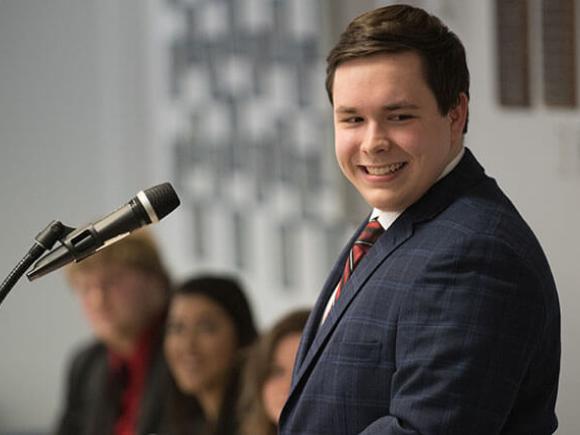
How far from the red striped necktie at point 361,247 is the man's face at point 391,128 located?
6 centimetres

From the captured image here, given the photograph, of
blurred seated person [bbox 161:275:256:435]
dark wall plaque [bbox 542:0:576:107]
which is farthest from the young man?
blurred seated person [bbox 161:275:256:435]

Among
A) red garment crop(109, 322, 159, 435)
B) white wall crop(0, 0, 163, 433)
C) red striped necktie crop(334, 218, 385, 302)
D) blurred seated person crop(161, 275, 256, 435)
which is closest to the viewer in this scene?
red striped necktie crop(334, 218, 385, 302)

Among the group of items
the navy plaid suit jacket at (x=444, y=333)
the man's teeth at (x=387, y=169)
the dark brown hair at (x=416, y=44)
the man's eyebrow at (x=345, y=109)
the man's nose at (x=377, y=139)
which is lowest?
the navy plaid suit jacket at (x=444, y=333)

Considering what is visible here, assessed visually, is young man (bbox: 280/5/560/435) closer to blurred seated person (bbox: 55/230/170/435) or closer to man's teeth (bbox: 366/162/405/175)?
man's teeth (bbox: 366/162/405/175)

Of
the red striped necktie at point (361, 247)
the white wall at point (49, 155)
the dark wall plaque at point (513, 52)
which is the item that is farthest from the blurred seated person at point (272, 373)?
the white wall at point (49, 155)

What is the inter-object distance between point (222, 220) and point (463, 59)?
325 centimetres

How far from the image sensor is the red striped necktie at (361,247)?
164 cm

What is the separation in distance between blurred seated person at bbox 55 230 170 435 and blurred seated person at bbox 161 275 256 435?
0.30m

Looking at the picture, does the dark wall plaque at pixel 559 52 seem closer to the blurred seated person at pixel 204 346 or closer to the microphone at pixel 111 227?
the microphone at pixel 111 227

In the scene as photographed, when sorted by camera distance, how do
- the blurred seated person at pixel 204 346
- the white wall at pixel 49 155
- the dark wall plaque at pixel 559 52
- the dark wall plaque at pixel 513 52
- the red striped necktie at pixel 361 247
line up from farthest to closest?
1. the white wall at pixel 49 155
2. the blurred seated person at pixel 204 346
3. the dark wall plaque at pixel 513 52
4. the dark wall plaque at pixel 559 52
5. the red striped necktie at pixel 361 247

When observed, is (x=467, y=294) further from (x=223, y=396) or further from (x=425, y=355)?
(x=223, y=396)

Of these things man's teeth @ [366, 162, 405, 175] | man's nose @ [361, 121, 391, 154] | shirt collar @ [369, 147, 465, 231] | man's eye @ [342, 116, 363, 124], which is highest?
man's eye @ [342, 116, 363, 124]

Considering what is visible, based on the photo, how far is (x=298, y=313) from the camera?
2.96 metres

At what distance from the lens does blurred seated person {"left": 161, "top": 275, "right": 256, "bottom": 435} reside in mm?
3445
